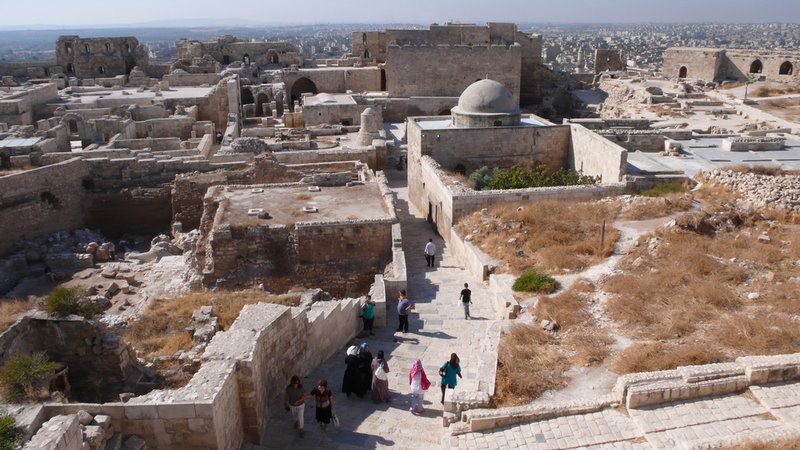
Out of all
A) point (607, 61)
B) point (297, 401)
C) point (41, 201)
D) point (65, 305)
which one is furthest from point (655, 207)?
point (607, 61)

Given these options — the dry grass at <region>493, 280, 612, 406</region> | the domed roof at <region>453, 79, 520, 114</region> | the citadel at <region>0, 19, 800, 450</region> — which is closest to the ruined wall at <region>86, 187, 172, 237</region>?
the citadel at <region>0, 19, 800, 450</region>

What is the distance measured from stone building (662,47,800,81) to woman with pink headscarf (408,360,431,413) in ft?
109

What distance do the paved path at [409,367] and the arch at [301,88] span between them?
22122 millimetres

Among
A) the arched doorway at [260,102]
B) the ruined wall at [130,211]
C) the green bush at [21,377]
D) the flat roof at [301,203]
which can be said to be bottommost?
the ruined wall at [130,211]

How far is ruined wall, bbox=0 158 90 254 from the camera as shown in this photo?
619 inches

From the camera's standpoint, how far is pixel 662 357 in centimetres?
672

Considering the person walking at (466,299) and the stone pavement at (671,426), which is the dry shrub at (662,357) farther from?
the person walking at (466,299)

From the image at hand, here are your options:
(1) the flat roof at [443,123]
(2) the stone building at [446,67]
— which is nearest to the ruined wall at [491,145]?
(1) the flat roof at [443,123]

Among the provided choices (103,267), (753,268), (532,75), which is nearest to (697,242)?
(753,268)

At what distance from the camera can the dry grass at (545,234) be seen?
33.5 ft

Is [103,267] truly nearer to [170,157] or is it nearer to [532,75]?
[170,157]

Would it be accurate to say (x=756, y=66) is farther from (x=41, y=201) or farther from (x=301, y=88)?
(x=41, y=201)

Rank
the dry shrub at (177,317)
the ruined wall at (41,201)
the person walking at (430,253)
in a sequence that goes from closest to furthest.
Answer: the dry shrub at (177,317)
the person walking at (430,253)
the ruined wall at (41,201)

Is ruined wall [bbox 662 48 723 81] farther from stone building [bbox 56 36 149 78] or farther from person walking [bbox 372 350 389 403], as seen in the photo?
person walking [bbox 372 350 389 403]
